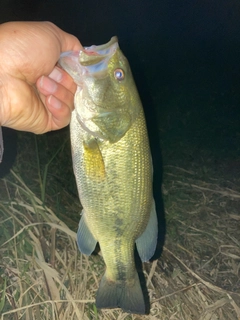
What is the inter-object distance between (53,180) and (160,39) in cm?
206

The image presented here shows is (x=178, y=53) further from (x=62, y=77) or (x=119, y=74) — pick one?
(x=119, y=74)

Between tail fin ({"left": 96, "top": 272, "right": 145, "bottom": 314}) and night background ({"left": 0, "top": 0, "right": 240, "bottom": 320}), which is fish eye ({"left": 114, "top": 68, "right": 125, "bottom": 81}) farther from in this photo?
night background ({"left": 0, "top": 0, "right": 240, "bottom": 320})

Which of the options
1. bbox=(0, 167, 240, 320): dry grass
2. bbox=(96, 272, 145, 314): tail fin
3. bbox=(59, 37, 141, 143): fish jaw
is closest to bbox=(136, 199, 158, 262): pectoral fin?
bbox=(96, 272, 145, 314): tail fin

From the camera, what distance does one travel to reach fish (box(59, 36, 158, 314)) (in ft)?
3.76

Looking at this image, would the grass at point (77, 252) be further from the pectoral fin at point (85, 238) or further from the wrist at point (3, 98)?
the wrist at point (3, 98)

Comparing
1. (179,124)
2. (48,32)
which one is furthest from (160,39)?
(48,32)

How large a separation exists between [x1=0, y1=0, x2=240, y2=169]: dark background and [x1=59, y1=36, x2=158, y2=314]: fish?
94.5 inches

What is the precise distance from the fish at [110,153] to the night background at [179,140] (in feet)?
4.56

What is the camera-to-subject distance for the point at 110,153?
1179mm

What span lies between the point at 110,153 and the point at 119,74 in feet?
0.74

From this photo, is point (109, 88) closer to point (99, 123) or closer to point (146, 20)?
point (99, 123)

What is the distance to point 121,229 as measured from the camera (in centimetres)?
129

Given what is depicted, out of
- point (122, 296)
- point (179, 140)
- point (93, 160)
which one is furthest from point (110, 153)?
point (179, 140)

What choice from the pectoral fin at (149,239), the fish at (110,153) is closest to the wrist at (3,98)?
the fish at (110,153)
